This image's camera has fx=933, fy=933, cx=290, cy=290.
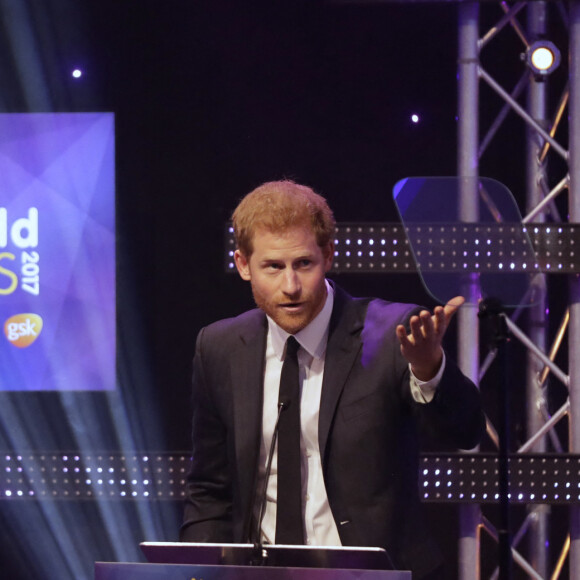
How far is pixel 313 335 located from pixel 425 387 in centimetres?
40

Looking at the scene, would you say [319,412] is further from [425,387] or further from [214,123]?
[214,123]

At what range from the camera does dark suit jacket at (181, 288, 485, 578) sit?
2.27 metres

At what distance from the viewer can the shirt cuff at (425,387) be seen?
81.7 inches

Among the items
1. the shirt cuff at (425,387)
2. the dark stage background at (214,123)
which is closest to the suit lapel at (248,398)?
the shirt cuff at (425,387)

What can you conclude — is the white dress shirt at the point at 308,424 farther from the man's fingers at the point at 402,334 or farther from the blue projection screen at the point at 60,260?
the blue projection screen at the point at 60,260

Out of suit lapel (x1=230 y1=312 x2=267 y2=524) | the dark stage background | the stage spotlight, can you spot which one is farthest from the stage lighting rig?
suit lapel (x1=230 y1=312 x2=267 y2=524)

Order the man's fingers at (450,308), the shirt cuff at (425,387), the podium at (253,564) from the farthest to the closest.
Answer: the shirt cuff at (425,387)
the man's fingers at (450,308)
the podium at (253,564)

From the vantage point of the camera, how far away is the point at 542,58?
13.0 feet

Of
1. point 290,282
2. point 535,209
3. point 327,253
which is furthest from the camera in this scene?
point 535,209

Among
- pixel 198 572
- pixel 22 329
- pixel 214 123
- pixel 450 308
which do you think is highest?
pixel 214 123

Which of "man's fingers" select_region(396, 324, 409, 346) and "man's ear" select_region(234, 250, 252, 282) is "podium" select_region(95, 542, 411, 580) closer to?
"man's fingers" select_region(396, 324, 409, 346)

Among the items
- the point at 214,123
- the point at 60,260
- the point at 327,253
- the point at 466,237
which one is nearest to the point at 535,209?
the point at 466,237

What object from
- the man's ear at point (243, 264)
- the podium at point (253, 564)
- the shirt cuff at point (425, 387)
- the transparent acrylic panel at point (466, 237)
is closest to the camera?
the podium at point (253, 564)

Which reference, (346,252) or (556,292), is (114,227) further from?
(556,292)
